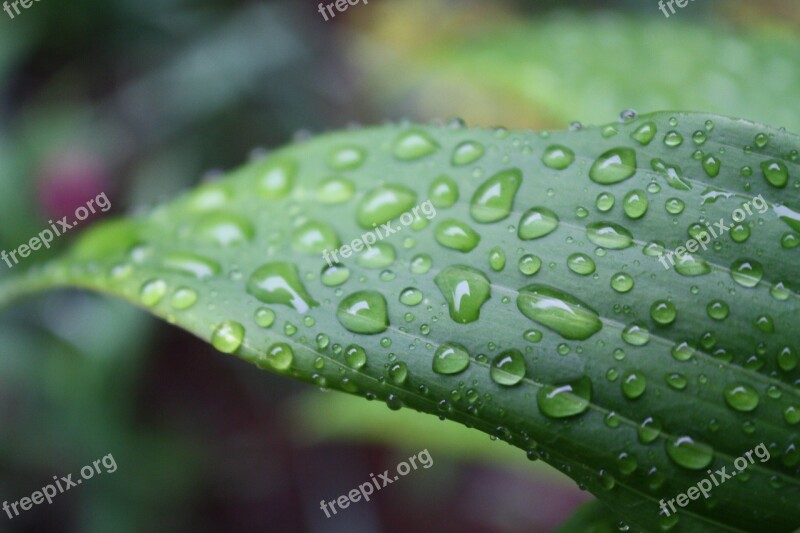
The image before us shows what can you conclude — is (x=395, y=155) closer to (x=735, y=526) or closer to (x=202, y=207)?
(x=202, y=207)

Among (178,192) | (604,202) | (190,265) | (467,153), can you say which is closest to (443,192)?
(467,153)

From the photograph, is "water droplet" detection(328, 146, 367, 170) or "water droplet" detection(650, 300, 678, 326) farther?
"water droplet" detection(328, 146, 367, 170)

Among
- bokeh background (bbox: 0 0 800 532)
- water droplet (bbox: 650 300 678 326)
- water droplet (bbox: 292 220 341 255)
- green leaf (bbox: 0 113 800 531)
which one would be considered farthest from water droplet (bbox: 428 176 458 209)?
bokeh background (bbox: 0 0 800 532)

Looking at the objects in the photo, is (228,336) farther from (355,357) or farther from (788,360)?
(788,360)

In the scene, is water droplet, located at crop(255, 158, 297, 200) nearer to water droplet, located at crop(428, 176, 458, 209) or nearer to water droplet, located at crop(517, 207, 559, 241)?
water droplet, located at crop(428, 176, 458, 209)

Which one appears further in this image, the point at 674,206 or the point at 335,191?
the point at 335,191

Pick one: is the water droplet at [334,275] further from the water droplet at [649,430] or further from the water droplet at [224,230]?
the water droplet at [649,430]
